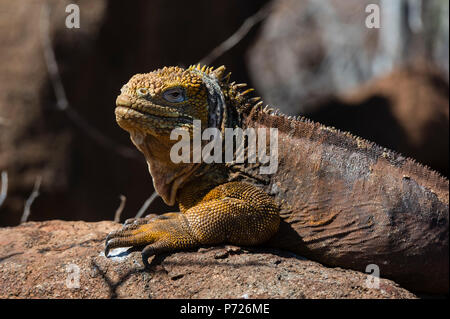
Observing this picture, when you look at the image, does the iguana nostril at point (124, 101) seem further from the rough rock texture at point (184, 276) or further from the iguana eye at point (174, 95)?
the rough rock texture at point (184, 276)

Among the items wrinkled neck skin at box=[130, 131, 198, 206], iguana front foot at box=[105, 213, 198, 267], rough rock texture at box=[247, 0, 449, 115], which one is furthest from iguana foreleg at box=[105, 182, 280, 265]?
rough rock texture at box=[247, 0, 449, 115]

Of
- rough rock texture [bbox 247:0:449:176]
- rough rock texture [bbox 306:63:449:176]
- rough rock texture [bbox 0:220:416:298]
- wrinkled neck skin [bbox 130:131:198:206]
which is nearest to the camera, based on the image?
rough rock texture [bbox 0:220:416:298]

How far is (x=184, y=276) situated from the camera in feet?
11.5

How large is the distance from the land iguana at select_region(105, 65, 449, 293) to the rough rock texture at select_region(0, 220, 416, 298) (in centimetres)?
16

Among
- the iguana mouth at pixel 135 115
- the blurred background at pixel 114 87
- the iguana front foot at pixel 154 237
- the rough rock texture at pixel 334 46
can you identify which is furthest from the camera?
the rough rock texture at pixel 334 46

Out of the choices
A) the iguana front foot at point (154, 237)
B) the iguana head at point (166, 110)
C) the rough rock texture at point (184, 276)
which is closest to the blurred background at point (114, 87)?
the rough rock texture at point (184, 276)

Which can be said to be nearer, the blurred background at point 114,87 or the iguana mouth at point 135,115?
the iguana mouth at point 135,115

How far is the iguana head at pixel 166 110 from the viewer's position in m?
3.77

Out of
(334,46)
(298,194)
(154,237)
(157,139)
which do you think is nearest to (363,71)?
(334,46)

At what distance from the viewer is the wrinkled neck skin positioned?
153 inches

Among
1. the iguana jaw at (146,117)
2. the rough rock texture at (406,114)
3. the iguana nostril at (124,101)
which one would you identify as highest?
the iguana nostril at (124,101)

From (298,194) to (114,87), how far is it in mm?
5396

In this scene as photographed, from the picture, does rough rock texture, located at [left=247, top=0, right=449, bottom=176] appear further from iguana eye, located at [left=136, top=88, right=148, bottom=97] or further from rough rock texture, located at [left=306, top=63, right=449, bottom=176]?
iguana eye, located at [left=136, top=88, right=148, bottom=97]

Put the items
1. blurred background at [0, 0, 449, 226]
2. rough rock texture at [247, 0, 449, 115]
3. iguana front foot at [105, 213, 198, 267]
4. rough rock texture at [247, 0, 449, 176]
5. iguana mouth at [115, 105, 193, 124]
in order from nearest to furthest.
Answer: iguana front foot at [105, 213, 198, 267] < iguana mouth at [115, 105, 193, 124] < blurred background at [0, 0, 449, 226] < rough rock texture at [247, 0, 449, 176] < rough rock texture at [247, 0, 449, 115]
